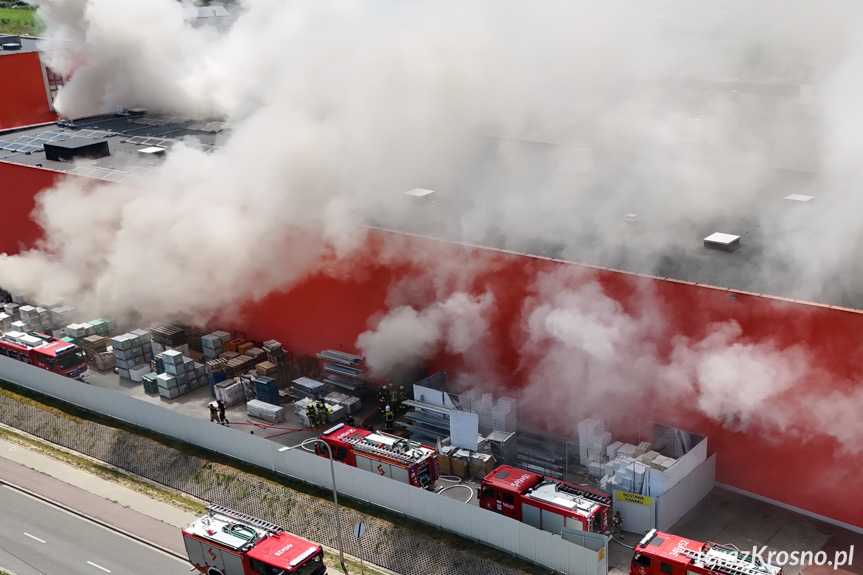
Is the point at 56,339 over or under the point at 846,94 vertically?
under

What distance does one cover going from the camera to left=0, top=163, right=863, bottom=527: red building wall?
16.1m

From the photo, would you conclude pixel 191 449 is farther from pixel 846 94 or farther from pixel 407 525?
pixel 846 94

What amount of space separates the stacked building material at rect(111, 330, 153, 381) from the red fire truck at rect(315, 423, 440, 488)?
8.53 m

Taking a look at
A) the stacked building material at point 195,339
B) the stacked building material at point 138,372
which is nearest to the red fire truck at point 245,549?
the stacked building material at point 138,372

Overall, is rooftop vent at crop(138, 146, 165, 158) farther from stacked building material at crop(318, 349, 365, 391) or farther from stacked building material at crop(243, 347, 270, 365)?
stacked building material at crop(318, 349, 365, 391)

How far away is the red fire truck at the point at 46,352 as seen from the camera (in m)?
24.8

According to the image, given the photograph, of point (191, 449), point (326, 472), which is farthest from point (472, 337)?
point (191, 449)

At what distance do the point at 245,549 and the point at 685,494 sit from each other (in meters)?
8.82

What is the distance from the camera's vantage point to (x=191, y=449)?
2095cm

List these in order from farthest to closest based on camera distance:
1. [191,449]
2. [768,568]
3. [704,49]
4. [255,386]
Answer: [704,49] < [255,386] < [191,449] < [768,568]

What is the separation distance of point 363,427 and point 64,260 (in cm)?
1507

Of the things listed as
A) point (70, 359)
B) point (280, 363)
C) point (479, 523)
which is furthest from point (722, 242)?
point (70, 359)

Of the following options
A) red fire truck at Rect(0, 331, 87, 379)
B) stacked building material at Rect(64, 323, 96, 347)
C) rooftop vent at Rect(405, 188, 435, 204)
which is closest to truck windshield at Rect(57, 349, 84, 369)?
red fire truck at Rect(0, 331, 87, 379)

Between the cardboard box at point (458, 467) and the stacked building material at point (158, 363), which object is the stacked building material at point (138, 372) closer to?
the stacked building material at point (158, 363)
